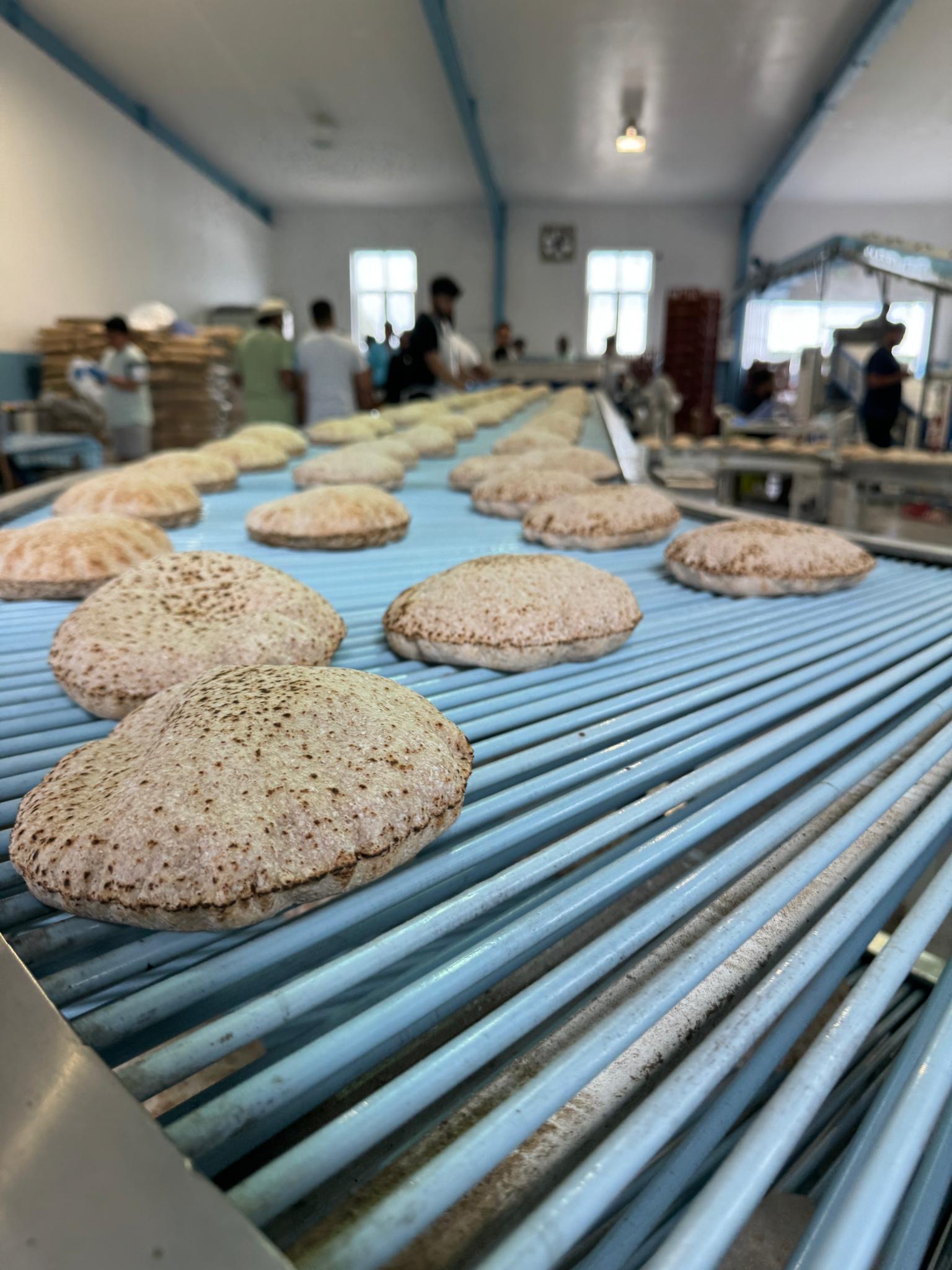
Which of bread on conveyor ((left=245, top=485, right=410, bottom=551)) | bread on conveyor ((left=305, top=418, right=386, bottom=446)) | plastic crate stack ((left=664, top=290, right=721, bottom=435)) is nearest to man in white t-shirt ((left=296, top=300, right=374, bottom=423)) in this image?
bread on conveyor ((left=305, top=418, right=386, bottom=446))

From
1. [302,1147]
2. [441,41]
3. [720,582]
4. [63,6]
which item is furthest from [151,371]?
[302,1147]

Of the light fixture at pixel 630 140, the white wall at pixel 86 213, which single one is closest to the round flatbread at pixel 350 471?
the white wall at pixel 86 213

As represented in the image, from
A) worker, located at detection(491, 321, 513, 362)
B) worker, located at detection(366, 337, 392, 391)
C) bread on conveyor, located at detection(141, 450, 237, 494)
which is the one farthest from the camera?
worker, located at detection(491, 321, 513, 362)

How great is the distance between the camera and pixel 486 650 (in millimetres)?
1043

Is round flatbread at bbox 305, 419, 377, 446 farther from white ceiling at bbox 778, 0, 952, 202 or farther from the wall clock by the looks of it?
the wall clock

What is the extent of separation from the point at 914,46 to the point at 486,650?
568cm

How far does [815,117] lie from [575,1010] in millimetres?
9814

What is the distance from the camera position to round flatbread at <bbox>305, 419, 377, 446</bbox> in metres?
3.33

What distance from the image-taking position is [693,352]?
34.1 feet

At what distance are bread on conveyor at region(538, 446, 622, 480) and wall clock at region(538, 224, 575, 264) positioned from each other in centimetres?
1144

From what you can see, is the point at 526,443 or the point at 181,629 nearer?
the point at 181,629

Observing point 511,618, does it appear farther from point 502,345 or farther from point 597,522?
point 502,345

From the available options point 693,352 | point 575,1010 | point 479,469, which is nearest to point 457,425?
point 479,469

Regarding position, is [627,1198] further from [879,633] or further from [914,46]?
[914,46]
